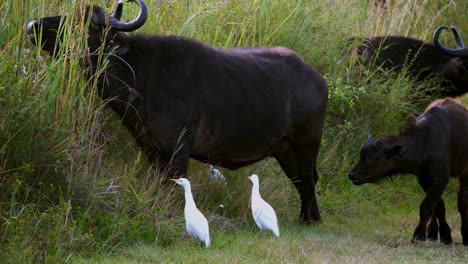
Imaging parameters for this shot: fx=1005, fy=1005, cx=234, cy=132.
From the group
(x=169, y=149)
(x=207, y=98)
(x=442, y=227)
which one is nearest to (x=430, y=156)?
(x=442, y=227)

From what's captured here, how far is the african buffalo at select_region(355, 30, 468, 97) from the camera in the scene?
14.9 meters

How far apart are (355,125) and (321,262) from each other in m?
5.14

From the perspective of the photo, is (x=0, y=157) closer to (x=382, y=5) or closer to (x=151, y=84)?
(x=151, y=84)

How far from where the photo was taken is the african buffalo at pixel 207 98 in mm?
9430

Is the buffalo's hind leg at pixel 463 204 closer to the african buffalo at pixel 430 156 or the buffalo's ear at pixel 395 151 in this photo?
the african buffalo at pixel 430 156

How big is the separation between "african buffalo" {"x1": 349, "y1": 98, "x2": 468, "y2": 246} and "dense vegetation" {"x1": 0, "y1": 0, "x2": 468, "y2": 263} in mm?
543

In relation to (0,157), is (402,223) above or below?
below

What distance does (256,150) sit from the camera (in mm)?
10211

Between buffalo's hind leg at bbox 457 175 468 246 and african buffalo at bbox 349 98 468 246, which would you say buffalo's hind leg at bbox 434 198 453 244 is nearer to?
african buffalo at bbox 349 98 468 246

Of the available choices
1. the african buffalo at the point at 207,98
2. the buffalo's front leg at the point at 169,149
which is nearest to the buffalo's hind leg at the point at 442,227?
the african buffalo at the point at 207,98

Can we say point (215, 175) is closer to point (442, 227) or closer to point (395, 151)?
point (395, 151)

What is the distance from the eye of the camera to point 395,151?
10523 mm

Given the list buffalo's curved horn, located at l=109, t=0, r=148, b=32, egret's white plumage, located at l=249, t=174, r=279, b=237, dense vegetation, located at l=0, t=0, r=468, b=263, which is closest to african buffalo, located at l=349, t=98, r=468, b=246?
dense vegetation, located at l=0, t=0, r=468, b=263

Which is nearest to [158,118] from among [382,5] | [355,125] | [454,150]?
[454,150]
